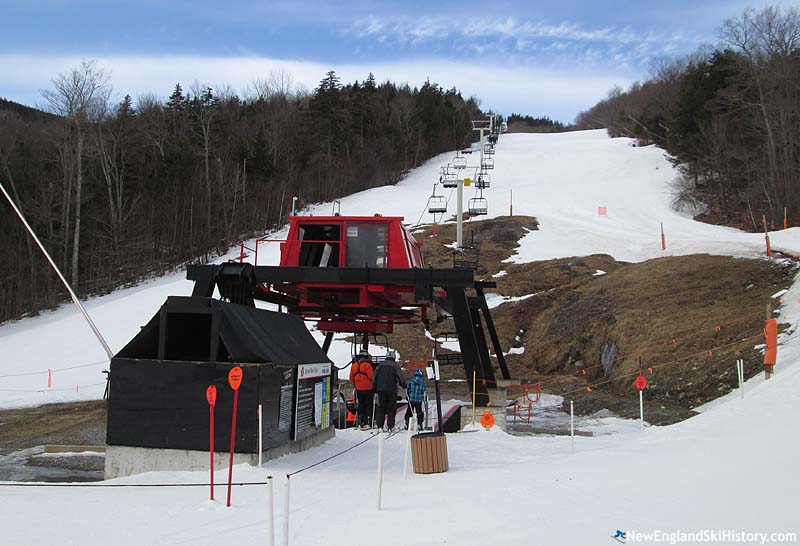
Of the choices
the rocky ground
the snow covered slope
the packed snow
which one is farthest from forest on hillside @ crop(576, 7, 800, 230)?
the packed snow

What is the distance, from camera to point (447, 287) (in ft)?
48.5

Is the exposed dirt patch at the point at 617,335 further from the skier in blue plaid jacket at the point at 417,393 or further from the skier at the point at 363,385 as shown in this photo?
the skier at the point at 363,385

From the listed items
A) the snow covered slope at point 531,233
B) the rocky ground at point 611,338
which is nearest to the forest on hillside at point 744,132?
the snow covered slope at point 531,233

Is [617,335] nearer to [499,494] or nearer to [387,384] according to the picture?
[387,384]

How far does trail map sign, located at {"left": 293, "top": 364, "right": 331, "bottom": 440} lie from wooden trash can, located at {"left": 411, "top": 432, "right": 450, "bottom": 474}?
2.15 metres

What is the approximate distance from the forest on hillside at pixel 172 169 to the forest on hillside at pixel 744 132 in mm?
32897

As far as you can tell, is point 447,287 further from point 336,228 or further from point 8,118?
point 8,118

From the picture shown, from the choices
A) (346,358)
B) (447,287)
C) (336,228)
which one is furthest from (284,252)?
(346,358)

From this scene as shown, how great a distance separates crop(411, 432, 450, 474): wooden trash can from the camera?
9.84 metres

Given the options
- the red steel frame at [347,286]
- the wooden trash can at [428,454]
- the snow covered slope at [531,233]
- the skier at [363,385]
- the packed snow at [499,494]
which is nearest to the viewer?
the packed snow at [499,494]

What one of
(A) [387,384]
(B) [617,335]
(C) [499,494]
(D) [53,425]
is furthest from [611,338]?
(D) [53,425]

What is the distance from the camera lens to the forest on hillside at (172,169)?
4478 cm

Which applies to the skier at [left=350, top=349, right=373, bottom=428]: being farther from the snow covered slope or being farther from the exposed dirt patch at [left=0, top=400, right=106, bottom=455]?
the snow covered slope

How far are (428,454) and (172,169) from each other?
51693mm
